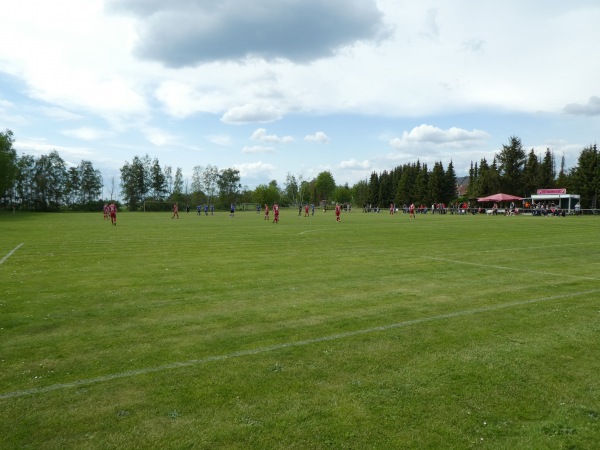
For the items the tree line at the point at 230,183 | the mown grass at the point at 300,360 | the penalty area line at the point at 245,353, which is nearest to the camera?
the mown grass at the point at 300,360

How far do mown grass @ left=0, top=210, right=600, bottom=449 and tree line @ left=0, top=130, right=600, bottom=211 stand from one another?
71.7 metres

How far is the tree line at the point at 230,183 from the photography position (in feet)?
246

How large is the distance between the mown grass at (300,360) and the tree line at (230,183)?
235 ft

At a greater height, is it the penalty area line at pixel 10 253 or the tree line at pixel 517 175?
the tree line at pixel 517 175

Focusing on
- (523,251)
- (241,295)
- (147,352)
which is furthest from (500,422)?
(523,251)

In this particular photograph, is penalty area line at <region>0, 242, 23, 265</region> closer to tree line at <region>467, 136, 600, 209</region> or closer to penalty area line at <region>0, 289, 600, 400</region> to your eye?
penalty area line at <region>0, 289, 600, 400</region>

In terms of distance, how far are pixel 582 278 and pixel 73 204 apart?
116 meters

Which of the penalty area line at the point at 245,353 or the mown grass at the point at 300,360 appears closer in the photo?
the mown grass at the point at 300,360

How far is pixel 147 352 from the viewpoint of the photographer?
5.66 metres

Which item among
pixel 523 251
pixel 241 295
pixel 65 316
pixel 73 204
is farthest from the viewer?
pixel 73 204

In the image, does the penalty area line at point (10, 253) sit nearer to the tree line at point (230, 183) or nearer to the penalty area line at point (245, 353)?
the penalty area line at point (245, 353)

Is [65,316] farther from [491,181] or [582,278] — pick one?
[491,181]

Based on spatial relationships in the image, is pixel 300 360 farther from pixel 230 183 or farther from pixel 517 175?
pixel 230 183

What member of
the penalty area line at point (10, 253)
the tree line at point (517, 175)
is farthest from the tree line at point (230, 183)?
the penalty area line at point (10, 253)
